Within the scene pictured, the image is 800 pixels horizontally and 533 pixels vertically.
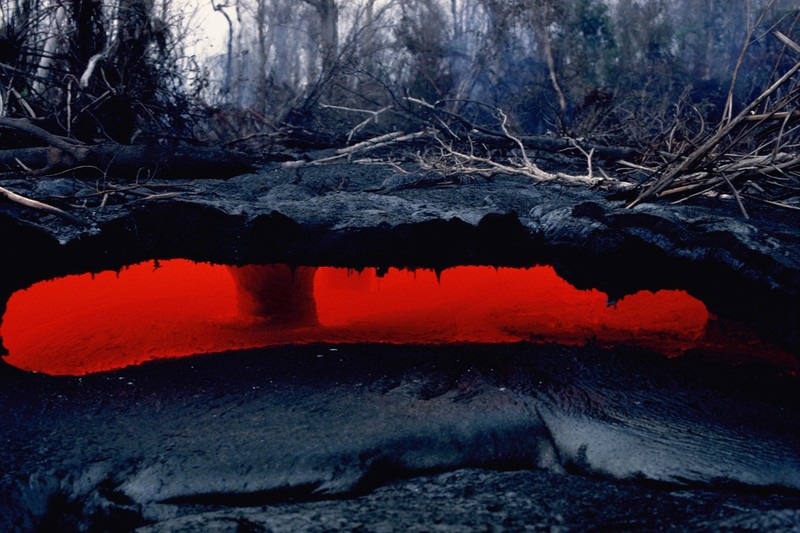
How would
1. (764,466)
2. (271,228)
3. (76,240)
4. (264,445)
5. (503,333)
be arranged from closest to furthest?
1. (764,466)
2. (264,445)
3. (76,240)
4. (271,228)
5. (503,333)

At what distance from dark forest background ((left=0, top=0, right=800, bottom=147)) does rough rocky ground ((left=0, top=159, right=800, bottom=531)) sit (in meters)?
1.57

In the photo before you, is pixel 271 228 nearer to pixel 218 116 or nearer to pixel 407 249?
pixel 407 249

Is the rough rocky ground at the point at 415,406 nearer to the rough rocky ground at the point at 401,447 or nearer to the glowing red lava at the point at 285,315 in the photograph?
the rough rocky ground at the point at 401,447

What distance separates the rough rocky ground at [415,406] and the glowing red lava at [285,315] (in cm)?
88

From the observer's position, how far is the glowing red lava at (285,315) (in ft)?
19.6

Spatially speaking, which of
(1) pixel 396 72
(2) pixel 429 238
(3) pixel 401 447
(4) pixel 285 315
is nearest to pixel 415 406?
(3) pixel 401 447

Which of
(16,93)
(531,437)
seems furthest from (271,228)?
(16,93)

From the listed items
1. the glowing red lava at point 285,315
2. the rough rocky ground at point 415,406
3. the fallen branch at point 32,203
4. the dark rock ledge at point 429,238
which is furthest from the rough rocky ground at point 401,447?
the glowing red lava at point 285,315

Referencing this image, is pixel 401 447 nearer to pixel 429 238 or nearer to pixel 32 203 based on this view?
pixel 429 238

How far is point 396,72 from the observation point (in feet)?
45.9

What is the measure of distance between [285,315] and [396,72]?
30.1 ft

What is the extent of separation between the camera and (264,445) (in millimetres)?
2986

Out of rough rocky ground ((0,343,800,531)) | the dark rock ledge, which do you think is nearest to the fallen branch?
the dark rock ledge

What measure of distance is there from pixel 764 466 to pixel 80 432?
3491mm
